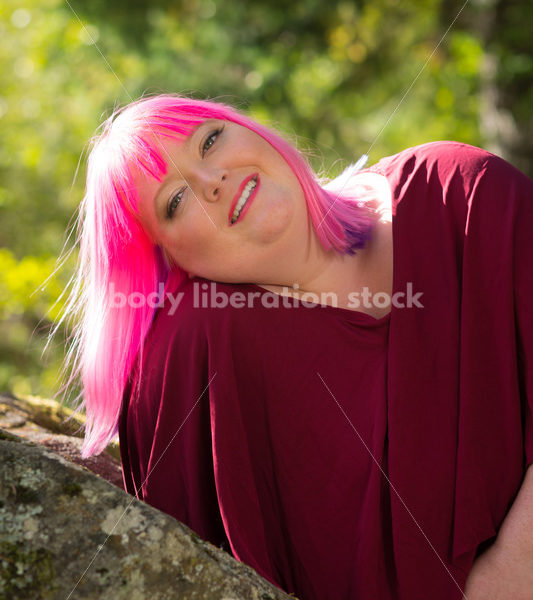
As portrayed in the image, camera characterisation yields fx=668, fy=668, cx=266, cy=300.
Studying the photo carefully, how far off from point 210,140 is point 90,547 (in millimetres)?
1253

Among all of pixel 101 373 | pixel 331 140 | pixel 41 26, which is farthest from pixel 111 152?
pixel 41 26

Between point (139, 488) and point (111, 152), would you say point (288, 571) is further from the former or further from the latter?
point (111, 152)

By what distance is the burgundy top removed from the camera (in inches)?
67.6

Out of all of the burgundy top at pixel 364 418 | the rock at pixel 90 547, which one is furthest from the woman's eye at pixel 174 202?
the rock at pixel 90 547

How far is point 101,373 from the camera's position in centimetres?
201

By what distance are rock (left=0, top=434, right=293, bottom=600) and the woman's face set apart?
A: 2.79ft

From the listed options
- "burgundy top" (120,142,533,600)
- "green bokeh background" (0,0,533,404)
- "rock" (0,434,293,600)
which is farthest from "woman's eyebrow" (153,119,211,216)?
"green bokeh background" (0,0,533,404)

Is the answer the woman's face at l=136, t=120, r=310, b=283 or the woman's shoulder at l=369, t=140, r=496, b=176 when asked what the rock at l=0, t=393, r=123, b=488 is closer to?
the woman's face at l=136, t=120, r=310, b=283

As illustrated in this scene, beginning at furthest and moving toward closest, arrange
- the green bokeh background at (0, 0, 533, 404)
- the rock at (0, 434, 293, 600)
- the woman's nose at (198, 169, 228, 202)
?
the green bokeh background at (0, 0, 533, 404) < the woman's nose at (198, 169, 228, 202) < the rock at (0, 434, 293, 600)

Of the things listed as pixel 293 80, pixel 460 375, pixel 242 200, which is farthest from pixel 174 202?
pixel 293 80

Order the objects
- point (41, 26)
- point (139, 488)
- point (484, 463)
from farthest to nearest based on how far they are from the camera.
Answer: point (41, 26) → point (139, 488) → point (484, 463)

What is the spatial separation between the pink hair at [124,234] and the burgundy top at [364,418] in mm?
139

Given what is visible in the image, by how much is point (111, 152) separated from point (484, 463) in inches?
53.2

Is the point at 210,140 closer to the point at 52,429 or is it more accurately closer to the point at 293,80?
the point at 52,429
